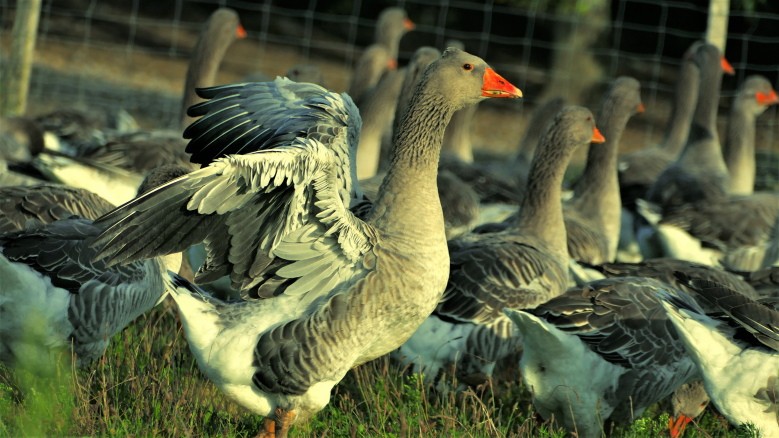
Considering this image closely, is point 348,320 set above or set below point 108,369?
above

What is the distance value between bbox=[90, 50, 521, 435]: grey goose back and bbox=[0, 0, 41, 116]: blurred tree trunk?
776cm

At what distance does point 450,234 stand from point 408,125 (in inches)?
150

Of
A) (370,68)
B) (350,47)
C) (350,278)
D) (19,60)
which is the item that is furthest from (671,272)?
(350,47)

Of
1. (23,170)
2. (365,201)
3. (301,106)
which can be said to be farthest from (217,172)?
(23,170)

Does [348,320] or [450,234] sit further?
[450,234]

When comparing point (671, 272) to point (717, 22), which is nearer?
point (671, 272)

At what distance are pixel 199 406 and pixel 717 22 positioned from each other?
9.60 meters

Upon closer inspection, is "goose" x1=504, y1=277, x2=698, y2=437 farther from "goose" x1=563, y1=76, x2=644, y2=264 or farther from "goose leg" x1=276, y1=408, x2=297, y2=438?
"goose" x1=563, y1=76, x2=644, y2=264

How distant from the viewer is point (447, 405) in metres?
5.99

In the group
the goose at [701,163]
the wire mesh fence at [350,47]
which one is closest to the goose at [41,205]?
the goose at [701,163]

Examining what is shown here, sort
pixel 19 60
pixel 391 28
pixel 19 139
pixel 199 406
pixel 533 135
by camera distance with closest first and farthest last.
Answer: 1. pixel 199 406
2. pixel 19 139
3. pixel 19 60
4. pixel 533 135
5. pixel 391 28

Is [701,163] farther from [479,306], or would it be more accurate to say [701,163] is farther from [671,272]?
[479,306]

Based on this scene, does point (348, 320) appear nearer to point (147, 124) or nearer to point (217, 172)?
point (217, 172)

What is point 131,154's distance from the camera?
915cm
